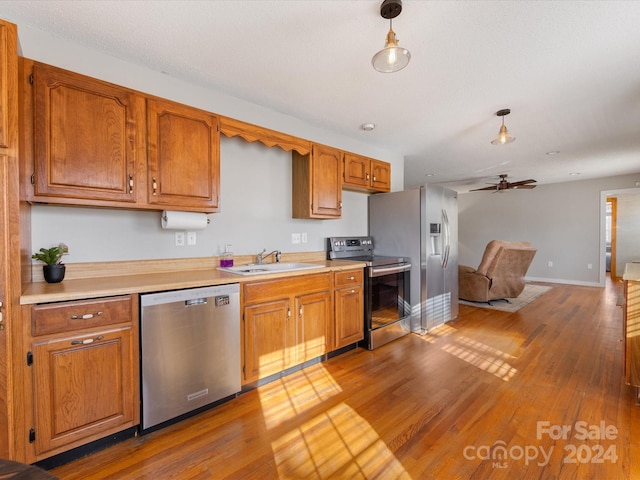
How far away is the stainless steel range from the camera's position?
3102 mm

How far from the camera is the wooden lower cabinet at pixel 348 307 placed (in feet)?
9.32

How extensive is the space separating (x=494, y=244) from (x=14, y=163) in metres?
5.27

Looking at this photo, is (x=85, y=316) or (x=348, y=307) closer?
(x=85, y=316)

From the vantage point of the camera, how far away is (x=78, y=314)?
1534 millimetres

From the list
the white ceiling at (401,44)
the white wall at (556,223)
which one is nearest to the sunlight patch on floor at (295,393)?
the white ceiling at (401,44)

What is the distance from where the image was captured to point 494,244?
4.67 meters

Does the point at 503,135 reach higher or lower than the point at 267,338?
higher

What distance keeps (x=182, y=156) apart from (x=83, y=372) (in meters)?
1.44

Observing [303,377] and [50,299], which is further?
[303,377]

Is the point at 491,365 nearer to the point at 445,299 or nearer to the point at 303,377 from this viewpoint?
the point at 445,299

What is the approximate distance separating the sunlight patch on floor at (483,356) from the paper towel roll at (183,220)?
262cm

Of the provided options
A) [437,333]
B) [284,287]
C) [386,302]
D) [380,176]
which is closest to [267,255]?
[284,287]

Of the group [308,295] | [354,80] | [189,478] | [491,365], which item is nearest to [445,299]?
[491,365]

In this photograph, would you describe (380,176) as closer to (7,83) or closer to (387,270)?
(387,270)
